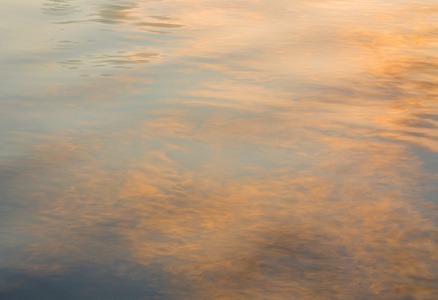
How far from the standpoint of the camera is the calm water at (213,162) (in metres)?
0.83

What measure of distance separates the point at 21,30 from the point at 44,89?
0.58 m

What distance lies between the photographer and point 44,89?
1.51 m

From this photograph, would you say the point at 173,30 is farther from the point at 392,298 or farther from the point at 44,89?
the point at 392,298

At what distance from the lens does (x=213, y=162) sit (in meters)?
1.17

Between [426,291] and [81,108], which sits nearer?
[426,291]

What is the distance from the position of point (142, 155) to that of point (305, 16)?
1.44 m

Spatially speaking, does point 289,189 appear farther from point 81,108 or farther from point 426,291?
point 81,108

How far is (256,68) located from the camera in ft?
5.79

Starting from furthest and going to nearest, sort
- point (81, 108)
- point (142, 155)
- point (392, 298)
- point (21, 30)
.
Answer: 1. point (21, 30)
2. point (81, 108)
3. point (142, 155)
4. point (392, 298)

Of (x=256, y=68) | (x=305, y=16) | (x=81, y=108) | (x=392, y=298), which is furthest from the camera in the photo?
(x=305, y=16)

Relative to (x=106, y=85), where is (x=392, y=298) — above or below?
below

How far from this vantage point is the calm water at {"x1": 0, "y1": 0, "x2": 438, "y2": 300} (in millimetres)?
835

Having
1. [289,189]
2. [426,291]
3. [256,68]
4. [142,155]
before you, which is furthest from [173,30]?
[426,291]

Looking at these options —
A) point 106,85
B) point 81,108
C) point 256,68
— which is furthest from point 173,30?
point 81,108
